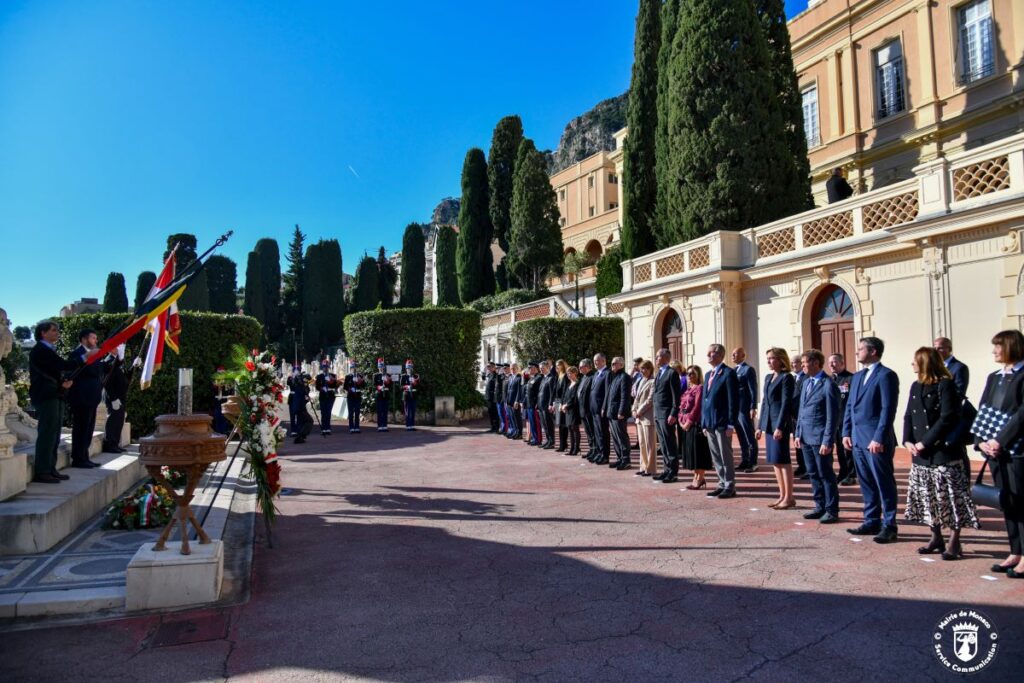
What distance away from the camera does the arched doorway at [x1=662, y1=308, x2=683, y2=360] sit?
1842 cm

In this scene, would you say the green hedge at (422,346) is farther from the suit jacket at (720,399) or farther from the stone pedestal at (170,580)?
the stone pedestal at (170,580)

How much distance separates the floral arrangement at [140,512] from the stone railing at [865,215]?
1278 centimetres

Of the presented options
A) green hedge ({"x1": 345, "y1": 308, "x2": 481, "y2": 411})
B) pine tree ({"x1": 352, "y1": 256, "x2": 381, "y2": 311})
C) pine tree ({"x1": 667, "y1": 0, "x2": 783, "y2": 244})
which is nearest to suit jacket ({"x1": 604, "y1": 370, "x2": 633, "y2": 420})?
pine tree ({"x1": 667, "y1": 0, "x2": 783, "y2": 244})

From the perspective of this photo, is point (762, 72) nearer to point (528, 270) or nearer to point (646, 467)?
point (646, 467)

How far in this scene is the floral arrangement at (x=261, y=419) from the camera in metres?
6.56

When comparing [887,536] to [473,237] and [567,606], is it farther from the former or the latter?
[473,237]

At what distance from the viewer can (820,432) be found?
6.89 metres

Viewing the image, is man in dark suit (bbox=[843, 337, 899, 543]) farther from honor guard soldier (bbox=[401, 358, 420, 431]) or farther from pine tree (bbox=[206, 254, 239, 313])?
pine tree (bbox=[206, 254, 239, 313])

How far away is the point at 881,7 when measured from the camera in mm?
22047

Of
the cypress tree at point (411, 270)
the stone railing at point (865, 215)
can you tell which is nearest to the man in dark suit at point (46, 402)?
the stone railing at point (865, 215)

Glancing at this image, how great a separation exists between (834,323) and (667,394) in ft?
21.9

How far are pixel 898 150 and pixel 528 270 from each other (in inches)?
845

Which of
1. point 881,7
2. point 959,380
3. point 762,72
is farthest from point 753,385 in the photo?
point 881,7

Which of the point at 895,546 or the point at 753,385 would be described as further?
the point at 753,385
